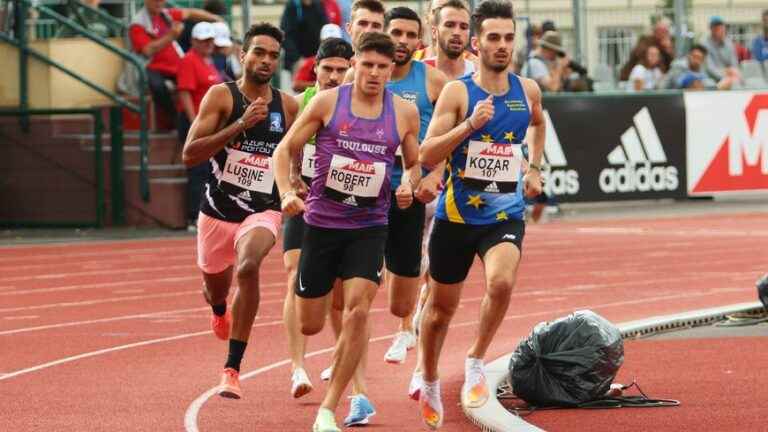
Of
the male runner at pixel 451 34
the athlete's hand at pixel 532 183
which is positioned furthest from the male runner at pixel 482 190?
the male runner at pixel 451 34

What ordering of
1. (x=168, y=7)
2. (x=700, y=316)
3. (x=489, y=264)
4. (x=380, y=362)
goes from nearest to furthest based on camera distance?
1. (x=489, y=264)
2. (x=380, y=362)
3. (x=700, y=316)
4. (x=168, y=7)

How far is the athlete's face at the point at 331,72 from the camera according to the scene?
35.2 feet

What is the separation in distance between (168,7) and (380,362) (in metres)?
13.5

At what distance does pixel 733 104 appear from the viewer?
29234 mm

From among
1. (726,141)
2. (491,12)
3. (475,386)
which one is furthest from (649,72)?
(475,386)

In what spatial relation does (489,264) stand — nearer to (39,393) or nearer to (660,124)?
(39,393)

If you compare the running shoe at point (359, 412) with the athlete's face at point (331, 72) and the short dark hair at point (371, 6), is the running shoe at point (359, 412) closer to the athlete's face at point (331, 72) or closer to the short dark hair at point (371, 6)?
→ the athlete's face at point (331, 72)

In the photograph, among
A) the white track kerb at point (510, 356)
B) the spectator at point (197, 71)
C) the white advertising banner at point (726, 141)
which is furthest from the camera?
the white advertising banner at point (726, 141)

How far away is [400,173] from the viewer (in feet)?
35.7

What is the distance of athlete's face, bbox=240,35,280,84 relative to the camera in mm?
11055

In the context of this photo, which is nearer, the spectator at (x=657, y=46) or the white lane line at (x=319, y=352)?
the white lane line at (x=319, y=352)

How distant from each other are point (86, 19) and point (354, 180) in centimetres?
1788

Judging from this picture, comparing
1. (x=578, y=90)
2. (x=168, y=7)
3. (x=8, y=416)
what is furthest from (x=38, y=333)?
(x=578, y=90)

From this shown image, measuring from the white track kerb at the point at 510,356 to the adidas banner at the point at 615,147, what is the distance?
12.1m
